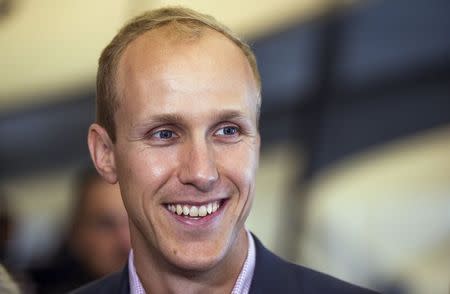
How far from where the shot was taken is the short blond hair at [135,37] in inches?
72.1

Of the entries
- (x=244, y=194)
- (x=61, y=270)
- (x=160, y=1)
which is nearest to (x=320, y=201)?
(x=160, y=1)

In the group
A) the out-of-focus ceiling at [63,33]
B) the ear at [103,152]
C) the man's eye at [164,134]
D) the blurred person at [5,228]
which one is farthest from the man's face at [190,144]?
the out-of-focus ceiling at [63,33]

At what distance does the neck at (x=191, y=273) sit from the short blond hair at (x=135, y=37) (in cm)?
27

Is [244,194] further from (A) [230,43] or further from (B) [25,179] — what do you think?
(B) [25,179]

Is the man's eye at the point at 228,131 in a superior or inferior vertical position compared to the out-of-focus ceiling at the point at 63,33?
superior

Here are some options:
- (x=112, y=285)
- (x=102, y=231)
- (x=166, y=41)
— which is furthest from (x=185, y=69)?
(x=102, y=231)

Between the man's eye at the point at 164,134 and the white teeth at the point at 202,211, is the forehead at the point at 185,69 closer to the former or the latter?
the man's eye at the point at 164,134

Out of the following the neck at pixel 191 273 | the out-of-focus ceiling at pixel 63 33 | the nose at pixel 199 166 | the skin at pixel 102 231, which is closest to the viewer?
the nose at pixel 199 166

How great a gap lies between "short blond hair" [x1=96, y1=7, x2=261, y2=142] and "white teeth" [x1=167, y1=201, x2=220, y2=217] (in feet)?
0.74

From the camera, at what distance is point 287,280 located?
1854mm

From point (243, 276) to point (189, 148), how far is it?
0.31 meters

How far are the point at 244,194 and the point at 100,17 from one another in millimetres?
2463

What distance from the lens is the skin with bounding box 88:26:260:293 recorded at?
5.63 ft

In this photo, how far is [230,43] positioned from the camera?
1.82 metres
